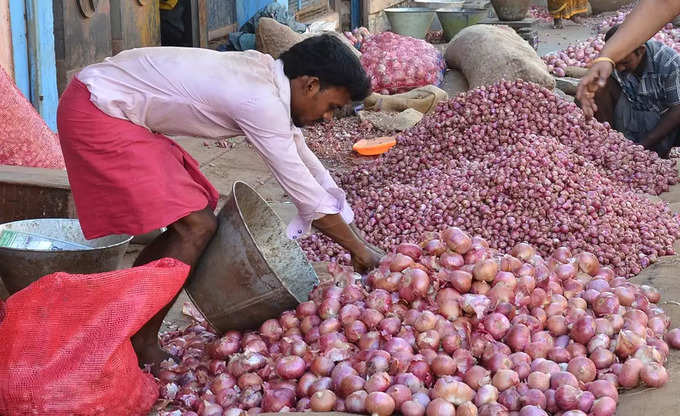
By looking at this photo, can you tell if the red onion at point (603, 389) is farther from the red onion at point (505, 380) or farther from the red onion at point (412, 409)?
the red onion at point (412, 409)

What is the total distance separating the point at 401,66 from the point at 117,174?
4.61 metres

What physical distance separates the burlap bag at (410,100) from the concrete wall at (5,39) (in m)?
2.85

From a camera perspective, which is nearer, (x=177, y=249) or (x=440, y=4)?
(x=177, y=249)

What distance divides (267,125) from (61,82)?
2.78 meters

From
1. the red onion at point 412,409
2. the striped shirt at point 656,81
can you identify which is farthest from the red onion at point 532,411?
the striped shirt at point 656,81

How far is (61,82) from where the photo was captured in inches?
193

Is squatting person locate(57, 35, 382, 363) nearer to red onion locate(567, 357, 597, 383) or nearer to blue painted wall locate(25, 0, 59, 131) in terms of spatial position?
red onion locate(567, 357, 597, 383)

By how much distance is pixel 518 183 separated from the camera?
3686 millimetres

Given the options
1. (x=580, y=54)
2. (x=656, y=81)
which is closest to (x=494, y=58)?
(x=656, y=81)

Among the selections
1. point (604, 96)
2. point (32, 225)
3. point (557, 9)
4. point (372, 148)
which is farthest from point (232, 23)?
point (557, 9)

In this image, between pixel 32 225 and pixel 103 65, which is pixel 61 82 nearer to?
pixel 32 225

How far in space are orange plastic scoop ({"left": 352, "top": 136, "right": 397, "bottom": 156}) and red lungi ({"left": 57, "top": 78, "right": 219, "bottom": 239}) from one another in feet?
10.3

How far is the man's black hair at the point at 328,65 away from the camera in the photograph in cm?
257

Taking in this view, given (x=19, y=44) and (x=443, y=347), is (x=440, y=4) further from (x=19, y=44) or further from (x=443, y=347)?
(x=443, y=347)
